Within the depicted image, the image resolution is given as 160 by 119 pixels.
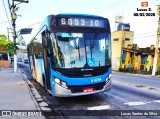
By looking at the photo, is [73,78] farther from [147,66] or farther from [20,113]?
[147,66]

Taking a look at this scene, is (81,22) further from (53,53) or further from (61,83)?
(61,83)

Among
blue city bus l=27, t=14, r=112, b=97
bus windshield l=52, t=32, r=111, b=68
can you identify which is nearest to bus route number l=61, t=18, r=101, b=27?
blue city bus l=27, t=14, r=112, b=97

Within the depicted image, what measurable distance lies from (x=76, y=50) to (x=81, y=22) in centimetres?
127

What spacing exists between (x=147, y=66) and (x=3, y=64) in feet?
91.6

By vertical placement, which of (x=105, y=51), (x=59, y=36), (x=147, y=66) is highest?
(x=59, y=36)

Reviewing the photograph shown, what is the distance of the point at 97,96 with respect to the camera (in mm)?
11039

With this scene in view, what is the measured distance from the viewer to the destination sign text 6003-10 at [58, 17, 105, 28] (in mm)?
9227

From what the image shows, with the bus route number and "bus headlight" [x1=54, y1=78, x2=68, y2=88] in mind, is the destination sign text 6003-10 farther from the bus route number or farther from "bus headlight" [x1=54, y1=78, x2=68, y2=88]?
"bus headlight" [x1=54, y1=78, x2=68, y2=88]

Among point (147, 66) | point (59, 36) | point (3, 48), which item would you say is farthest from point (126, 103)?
point (3, 48)

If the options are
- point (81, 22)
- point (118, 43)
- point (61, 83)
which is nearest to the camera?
point (61, 83)

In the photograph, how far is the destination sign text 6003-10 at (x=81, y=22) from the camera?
30.3ft

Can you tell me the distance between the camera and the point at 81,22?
942 cm

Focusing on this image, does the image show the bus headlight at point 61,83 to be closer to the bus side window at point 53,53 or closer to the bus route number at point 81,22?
the bus side window at point 53,53

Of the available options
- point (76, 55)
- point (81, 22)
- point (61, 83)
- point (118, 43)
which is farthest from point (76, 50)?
point (118, 43)
